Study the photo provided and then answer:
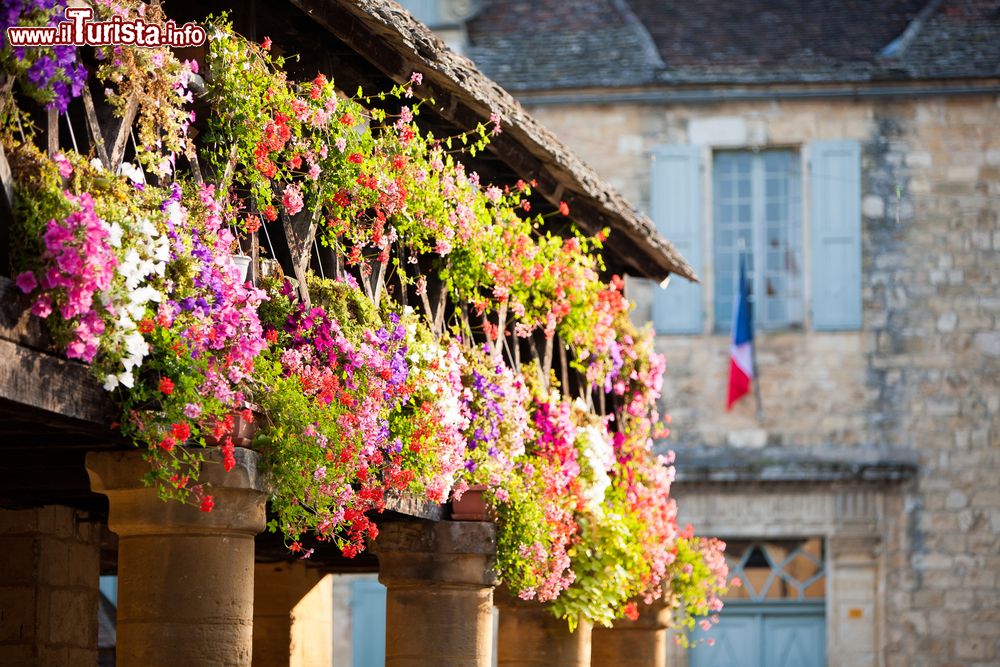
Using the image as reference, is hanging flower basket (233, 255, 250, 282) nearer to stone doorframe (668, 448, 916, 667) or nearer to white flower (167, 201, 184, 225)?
white flower (167, 201, 184, 225)

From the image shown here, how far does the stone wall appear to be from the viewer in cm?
1995

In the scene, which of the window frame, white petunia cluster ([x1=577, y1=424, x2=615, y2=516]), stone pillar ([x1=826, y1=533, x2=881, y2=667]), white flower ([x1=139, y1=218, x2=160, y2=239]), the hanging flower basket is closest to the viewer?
white flower ([x1=139, y1=218, x2=160, y2=239])

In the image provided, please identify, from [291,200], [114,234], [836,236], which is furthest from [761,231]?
[114,234]

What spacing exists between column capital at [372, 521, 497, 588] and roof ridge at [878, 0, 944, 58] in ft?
40.7

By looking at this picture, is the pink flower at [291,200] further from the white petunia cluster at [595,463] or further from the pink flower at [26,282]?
the white petunia cluster at [595,463]

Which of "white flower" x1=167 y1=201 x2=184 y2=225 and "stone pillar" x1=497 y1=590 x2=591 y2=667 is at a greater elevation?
"white flower" x1=167 y1=201 x2=184 y2=225

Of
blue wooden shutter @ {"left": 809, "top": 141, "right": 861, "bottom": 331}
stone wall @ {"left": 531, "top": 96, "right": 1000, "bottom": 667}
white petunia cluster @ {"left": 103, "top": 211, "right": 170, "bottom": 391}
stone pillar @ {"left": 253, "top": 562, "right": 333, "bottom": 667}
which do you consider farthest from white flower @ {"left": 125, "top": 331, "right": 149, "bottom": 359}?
blue wooden shutter @ {"left": 809, "top": 141, "right": 861, "bottom": 331}

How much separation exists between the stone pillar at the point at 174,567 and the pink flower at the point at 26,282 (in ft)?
3.66

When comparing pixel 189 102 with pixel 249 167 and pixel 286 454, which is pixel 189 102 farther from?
pixel 286 454

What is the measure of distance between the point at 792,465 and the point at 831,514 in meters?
0.63

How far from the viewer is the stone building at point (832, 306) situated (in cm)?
1997

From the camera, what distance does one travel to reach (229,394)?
6758 mm

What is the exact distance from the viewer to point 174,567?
22.7ft

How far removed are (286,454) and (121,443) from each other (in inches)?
27.3
